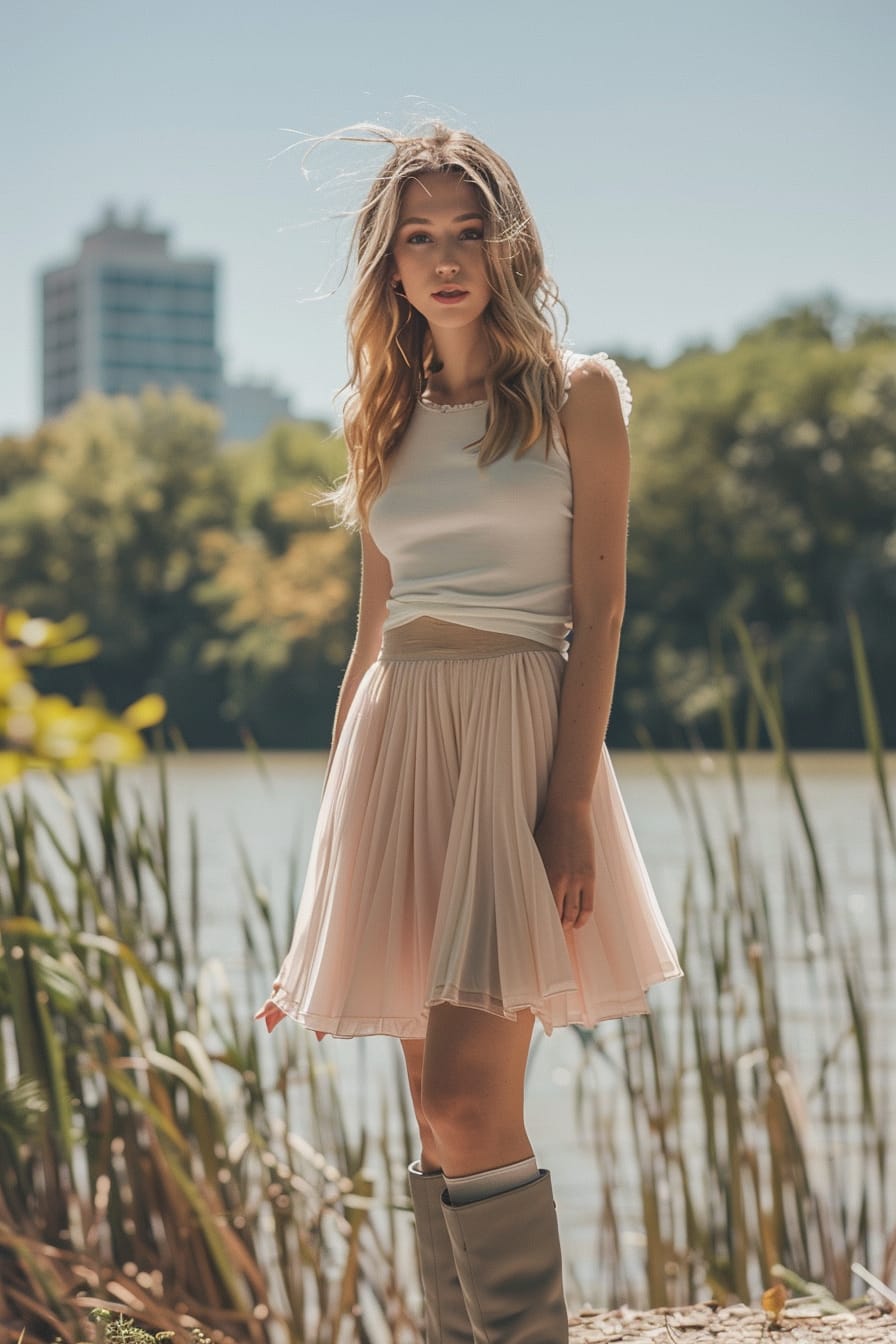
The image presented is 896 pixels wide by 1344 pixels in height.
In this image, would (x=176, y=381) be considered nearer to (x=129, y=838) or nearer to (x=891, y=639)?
(x=891, y=639)

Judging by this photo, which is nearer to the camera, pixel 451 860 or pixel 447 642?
pixel 451 860

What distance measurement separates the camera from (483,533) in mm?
1946

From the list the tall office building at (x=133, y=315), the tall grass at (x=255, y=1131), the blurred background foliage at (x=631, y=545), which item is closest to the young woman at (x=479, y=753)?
the tall grass at (x=255, y=1131)

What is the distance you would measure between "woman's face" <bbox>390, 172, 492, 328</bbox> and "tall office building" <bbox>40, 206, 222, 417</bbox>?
10667 cm

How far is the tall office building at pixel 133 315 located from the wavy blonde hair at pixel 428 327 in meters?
107

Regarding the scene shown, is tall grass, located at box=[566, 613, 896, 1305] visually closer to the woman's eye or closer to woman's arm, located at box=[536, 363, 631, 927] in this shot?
woman's arm, located at box=[536, 363, 631, 927]

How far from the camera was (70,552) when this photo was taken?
3962 centimetres

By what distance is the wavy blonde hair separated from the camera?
1.95 m

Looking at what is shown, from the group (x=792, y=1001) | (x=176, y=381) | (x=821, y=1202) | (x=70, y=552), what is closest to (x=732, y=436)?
(x=70, y=552)

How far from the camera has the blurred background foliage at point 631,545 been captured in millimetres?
30312

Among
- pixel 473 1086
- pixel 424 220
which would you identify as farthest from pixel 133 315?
pixel 473 1086

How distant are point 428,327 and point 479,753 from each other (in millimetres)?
619

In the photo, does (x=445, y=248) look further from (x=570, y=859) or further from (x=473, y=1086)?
(x=473, y=1086)

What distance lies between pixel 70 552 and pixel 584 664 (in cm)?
3899
